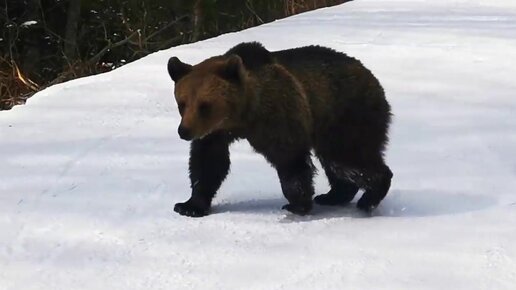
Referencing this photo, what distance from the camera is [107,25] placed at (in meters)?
14.8

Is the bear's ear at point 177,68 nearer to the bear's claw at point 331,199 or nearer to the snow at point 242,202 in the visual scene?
the snow at point 242,202

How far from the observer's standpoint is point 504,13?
9.75 m

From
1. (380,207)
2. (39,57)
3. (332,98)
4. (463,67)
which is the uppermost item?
(332,98)

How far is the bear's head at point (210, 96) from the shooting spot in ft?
11.3

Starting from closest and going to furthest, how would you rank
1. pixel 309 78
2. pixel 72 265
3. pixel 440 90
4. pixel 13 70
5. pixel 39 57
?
pixel 72 265 < pixel 309 78 < pixel 440 90 < pixel 13 70 < pixel 39 57

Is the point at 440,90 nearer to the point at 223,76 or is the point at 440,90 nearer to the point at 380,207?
the point at 380,207

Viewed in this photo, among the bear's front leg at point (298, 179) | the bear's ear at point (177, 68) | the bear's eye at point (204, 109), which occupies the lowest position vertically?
the bear's front leg at point (298, 179)

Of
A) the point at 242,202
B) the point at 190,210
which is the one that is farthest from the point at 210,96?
the point at 242,202

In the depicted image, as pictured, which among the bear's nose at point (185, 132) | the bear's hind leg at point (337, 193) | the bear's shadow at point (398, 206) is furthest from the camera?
the bear's hind leg at point (337, 193)

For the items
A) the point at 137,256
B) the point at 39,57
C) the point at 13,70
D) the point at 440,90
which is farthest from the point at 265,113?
the point at 39,57

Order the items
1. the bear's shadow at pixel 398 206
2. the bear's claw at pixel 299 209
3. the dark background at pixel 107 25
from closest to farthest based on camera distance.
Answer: the bear's claw at pixel 299 209 → the bear's shadow at pixel 398 206 → the dark background at pixel 107 25

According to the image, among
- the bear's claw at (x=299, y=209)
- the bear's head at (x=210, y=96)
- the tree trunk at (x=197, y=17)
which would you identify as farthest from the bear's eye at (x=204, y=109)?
the tree trunk at (x=197, y=17)

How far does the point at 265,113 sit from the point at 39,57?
11139 millimetres

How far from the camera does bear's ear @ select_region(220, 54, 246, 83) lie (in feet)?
11.4
